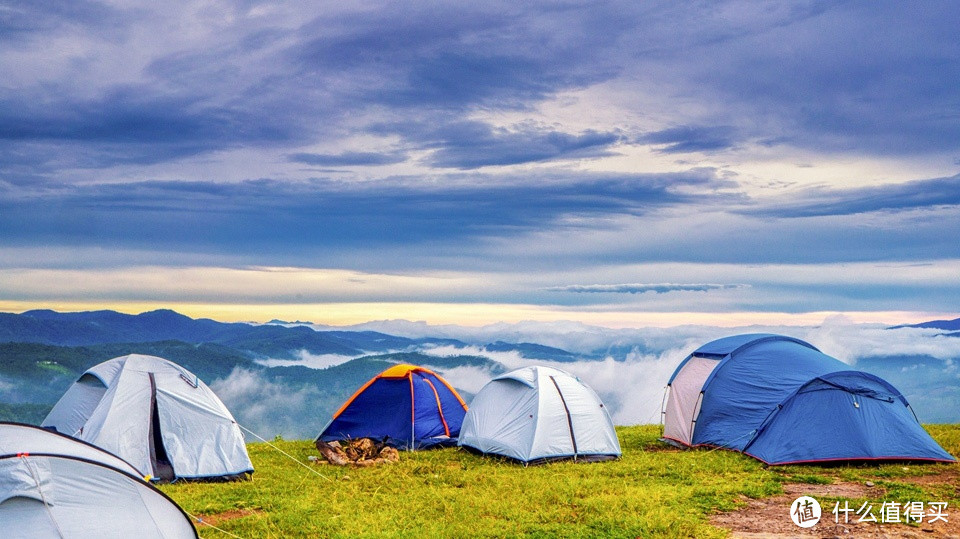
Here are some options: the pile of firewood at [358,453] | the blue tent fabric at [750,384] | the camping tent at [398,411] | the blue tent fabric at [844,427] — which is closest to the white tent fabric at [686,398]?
the blue tent fabric at [750,384]

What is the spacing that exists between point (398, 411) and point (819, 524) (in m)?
10.5

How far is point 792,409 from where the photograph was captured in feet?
56.6

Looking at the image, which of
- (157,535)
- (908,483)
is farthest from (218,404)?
(908,483)

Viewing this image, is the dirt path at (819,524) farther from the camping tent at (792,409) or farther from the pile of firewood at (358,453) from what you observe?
the pile of firewood at (358,453)

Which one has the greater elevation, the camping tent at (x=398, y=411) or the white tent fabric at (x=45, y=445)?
the white tent fabric at (x=45, y=445)

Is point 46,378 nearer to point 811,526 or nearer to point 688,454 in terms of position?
point 688,454

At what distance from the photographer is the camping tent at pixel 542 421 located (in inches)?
663

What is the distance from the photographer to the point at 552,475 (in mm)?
15250

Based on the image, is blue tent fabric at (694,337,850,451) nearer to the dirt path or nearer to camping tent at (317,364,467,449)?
the dirt path

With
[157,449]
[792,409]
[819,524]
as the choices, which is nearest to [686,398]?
[792,409]

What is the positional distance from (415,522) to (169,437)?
5.94m

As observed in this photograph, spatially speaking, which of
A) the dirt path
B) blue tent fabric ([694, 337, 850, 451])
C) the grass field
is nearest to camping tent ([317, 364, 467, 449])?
the grass field

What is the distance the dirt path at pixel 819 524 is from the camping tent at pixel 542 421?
13.9ft

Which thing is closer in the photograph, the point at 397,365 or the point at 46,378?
the point at 397,365
